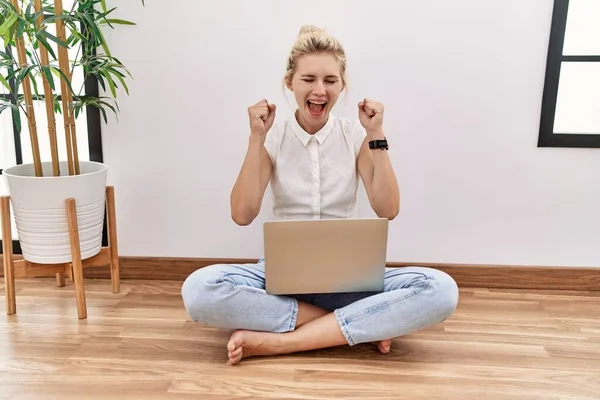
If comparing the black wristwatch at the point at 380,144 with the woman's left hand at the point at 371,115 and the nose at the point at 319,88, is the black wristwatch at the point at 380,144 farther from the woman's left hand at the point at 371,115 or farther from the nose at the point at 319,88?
the nose at the point at 319,88

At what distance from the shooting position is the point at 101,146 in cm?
211

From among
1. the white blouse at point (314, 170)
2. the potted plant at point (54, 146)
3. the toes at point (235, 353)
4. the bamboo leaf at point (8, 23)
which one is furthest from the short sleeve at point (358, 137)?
the bamboo leaf at point (8, 23)

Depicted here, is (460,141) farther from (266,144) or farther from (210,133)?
(210,133)

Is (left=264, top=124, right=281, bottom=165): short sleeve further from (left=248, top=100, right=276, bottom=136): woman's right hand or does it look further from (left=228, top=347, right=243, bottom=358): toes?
(left=228, top=347, right=243, bottom=358): toes

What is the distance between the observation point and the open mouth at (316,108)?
1.60 m

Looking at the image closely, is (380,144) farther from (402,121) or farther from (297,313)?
(297,313)

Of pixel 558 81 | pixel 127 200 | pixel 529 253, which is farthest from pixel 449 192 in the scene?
pixel 127 200

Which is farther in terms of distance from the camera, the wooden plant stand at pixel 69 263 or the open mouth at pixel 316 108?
the wooden plant stand at pixel 69 263

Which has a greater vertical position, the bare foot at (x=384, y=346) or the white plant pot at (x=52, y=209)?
the white plant pot at (x=52, y=209)

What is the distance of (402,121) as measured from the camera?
2023 mm

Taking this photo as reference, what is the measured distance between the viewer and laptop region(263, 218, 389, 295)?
1398 millimetres

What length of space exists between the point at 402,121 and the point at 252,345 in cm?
103

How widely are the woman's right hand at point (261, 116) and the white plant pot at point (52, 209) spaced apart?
64 centimetres

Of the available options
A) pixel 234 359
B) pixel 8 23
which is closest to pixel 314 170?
pixel 234 359
